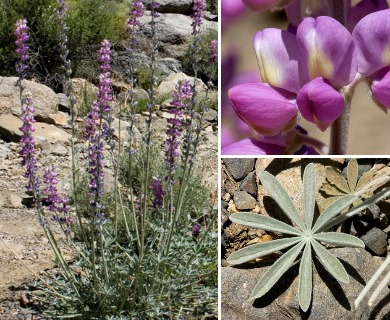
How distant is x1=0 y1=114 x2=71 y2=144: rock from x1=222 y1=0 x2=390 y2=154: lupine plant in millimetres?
4462

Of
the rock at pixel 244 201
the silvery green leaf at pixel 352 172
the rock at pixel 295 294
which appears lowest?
the rock at pixel 295 294

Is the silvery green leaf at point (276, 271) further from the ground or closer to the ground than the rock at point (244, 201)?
closer to the ground

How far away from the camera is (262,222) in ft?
5.02

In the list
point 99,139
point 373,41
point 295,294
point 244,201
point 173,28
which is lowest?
point 295,294

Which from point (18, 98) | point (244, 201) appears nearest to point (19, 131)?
point (18, 98)

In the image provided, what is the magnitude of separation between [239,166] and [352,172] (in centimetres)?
29

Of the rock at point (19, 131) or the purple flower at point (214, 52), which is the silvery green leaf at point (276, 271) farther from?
the rock at point (19, 131)

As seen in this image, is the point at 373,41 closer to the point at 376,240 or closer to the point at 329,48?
the point at 329,48

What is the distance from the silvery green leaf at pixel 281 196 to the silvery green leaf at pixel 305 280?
0.07 m

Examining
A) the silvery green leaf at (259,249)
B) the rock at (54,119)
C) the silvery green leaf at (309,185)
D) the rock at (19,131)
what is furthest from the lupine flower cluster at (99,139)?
the rock at (54,119)

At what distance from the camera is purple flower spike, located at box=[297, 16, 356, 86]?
96 cm

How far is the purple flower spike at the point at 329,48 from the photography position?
956 mm

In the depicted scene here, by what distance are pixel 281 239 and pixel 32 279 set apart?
1937 mm

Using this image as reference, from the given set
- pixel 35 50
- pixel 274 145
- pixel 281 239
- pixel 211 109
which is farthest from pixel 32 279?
pixel 35 50
